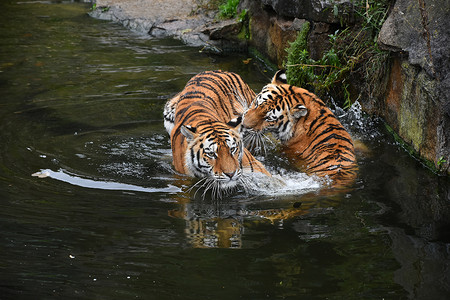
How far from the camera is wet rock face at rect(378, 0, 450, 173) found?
4.28 metres

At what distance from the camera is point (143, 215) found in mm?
3799

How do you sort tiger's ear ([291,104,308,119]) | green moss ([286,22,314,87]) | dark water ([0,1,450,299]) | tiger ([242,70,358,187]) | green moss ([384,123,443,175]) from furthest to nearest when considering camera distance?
green moss ([286,22,314,87])
tiger's ear ([291,104,308,119])
tiger ([242,70,358,187])
green moss ([384,123,443,175])
dark water ([0,1,450,299])

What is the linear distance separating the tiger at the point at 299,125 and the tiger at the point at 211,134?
293 mm

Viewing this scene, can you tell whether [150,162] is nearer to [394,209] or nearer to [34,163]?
[34,163]

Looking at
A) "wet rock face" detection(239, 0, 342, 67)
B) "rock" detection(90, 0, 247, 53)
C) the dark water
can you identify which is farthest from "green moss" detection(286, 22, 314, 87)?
"rock" detection(90, 0, 247, 53)

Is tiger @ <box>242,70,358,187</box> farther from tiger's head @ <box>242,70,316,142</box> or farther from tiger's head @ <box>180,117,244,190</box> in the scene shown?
tiger's head @ <box>180,117,244,190</box>

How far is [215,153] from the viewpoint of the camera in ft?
13.6

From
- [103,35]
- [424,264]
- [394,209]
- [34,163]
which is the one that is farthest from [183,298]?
[103,35]

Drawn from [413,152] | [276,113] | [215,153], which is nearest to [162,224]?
[215,153]

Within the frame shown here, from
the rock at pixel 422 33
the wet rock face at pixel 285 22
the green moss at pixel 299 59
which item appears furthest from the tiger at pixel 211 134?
the rock at pixel 422 33

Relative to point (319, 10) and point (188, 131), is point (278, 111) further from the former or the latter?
point (319, 10)

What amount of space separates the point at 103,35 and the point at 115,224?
6.02 m

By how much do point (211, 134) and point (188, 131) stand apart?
6.3 inches

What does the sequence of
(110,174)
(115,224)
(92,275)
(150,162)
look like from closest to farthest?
(92,275)
(115,224)
(110,174)
(150,162)
